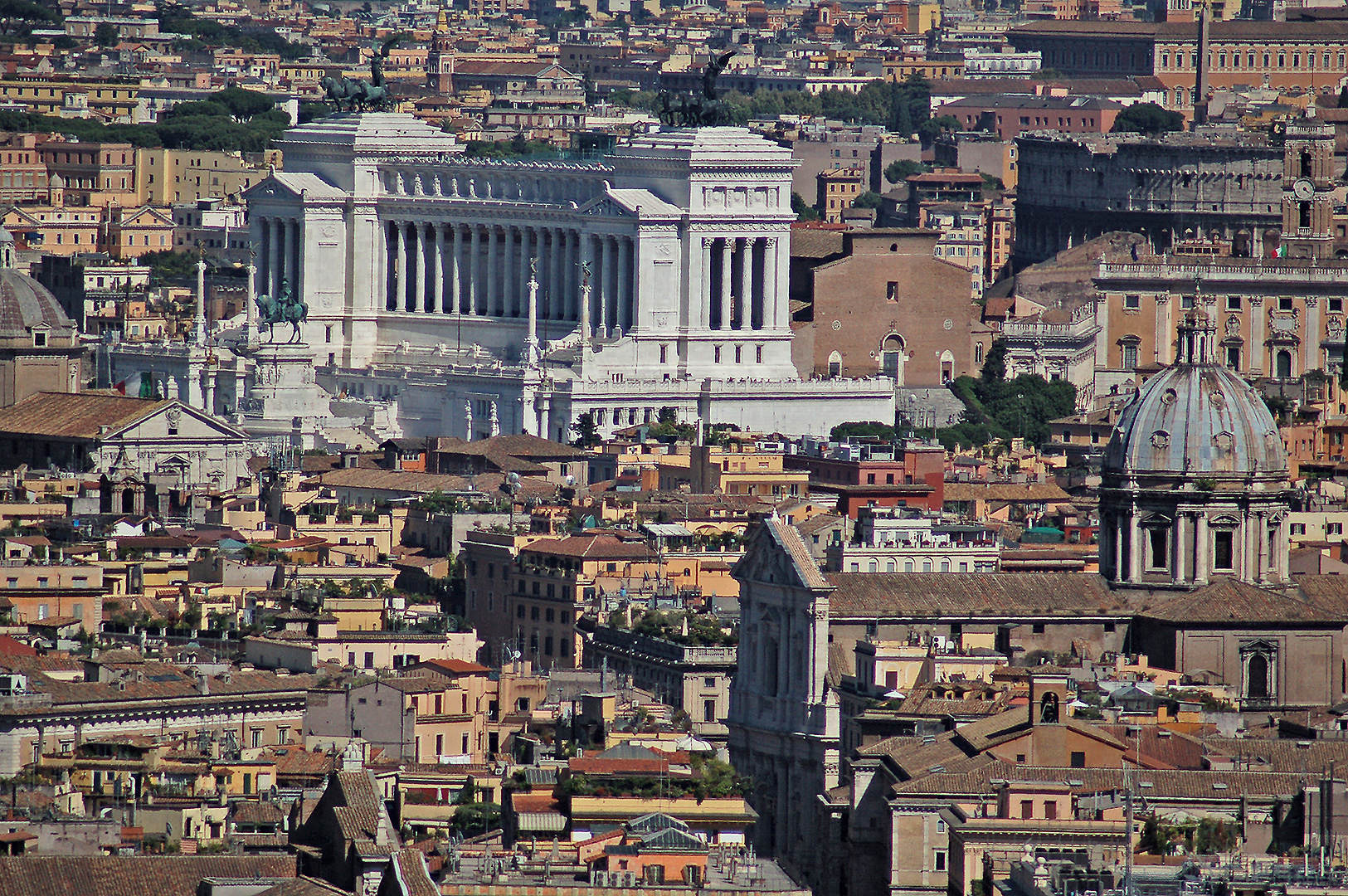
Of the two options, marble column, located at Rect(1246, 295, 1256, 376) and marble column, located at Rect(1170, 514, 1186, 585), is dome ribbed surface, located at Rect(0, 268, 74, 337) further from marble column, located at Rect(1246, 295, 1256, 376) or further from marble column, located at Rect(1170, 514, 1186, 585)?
marble column, located at Rect(1170, 514, 1186, 585)

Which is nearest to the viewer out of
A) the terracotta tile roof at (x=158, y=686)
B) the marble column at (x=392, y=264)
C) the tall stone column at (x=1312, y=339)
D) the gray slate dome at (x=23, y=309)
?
the terracotta tile roof at (x=158, y=686)

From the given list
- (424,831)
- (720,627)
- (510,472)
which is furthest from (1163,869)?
(510,472)

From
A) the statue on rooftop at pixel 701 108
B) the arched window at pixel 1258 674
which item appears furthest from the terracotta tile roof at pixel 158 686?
the statue on rooftop at pixel 701 108

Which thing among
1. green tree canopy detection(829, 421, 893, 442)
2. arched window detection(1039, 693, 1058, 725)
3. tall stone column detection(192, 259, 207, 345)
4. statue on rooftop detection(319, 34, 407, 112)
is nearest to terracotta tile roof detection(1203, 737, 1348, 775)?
Answer: arched window detection(1039, 693, 1058, 725)

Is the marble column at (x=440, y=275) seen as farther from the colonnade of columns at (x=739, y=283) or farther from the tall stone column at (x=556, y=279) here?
the colonnade of columns at (x=739, y=283)

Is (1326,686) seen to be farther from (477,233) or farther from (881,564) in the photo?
(477,233)

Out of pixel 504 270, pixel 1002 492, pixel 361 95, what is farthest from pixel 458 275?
pixel 1002 492
